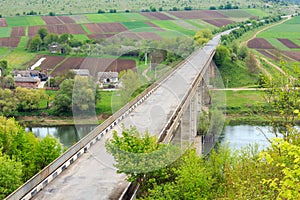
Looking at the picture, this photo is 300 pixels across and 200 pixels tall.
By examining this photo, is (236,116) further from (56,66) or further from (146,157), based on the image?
(146,157)

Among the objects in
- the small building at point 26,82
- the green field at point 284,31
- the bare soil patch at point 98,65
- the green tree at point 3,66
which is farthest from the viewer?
the green field at point 284,31

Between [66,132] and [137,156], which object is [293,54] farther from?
[137,156]

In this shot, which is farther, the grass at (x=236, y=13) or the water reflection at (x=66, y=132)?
the grass at (x=236, y=13)

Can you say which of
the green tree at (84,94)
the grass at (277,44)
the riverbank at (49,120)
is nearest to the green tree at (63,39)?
the green tree at (84,94)

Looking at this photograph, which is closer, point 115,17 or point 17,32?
point 17,32

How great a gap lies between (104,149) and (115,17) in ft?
231

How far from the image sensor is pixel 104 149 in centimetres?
1898

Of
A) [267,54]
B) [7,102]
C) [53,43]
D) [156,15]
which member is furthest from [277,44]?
[7,102]

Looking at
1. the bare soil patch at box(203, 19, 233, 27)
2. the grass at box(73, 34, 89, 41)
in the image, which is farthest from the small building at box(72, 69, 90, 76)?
the bare soil patch at box(203, 19, 233, 27)

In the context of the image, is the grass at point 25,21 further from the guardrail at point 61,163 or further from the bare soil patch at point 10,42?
the guardrail at point 61,163

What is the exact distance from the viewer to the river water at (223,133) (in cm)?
3565

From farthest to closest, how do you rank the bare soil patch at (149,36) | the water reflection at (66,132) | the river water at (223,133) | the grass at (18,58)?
the grass at (18,58) → the bare soil patch at (149,36) → the water reflection at (66,132) → the river water at (223,133)

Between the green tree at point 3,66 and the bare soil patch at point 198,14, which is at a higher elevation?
the bare soil patch at point 198,14

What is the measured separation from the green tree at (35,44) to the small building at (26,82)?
14.3 metres
